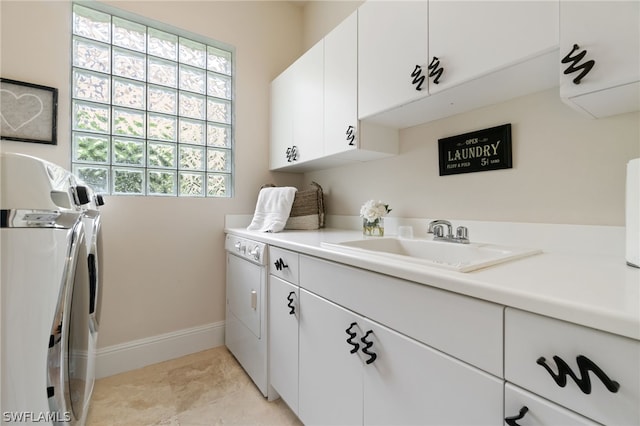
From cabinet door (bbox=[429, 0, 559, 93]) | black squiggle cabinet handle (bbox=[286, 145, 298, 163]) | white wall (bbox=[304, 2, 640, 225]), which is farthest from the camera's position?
black squiggle cabinet handle (bbox=[286, 145, 298, 163])

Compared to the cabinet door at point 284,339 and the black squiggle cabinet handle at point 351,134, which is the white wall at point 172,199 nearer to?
the cabinet door at point 284,339

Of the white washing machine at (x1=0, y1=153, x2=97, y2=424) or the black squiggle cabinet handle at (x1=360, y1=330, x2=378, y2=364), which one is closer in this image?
the white washing machine at (x1=0, y1=153, x2=97, y2=424)

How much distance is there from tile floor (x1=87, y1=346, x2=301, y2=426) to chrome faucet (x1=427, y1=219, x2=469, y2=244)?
1.17m

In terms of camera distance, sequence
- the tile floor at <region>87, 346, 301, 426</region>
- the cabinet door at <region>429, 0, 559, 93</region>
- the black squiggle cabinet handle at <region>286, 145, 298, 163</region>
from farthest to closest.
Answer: the black squiggle cabinet handle at <region>286, 145, 298, 163</region> < the tile floor at <region>87, 346, 301, 426</region> < the cabinet door at <region>429, 0, 559, 93</region>

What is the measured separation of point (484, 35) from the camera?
3.08 feet

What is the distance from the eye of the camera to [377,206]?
5.00 ft

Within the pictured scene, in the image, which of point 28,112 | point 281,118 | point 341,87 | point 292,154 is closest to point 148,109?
point 28,112

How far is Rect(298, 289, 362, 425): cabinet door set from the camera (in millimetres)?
985

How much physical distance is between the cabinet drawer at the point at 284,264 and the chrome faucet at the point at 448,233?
2.17 feet

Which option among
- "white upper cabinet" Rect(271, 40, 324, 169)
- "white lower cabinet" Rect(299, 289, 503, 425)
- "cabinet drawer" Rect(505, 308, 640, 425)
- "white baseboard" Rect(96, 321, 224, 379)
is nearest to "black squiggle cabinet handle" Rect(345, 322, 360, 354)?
"white lower cabinet" Rect(299, 289, 503, 425)

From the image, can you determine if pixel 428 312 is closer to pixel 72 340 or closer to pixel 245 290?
pixel 72 340

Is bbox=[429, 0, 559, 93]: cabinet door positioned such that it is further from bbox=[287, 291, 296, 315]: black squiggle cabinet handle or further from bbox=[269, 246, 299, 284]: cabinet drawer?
bbox=[287, 291, 296, 315]: black squiggle cabinet handle

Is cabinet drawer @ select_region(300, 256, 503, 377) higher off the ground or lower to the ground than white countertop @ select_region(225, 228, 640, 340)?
lower

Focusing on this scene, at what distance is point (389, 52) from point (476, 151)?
1.99 feet
